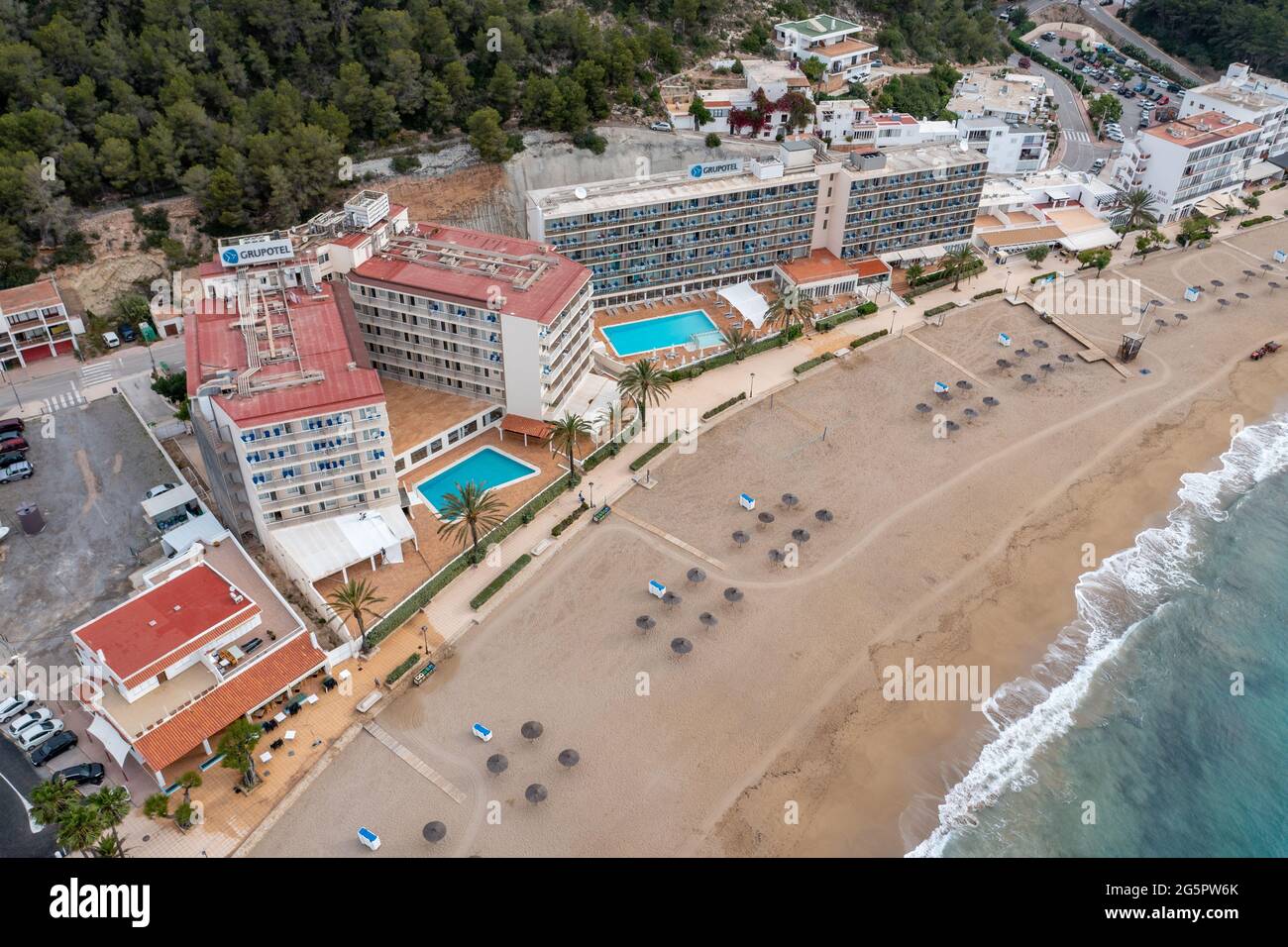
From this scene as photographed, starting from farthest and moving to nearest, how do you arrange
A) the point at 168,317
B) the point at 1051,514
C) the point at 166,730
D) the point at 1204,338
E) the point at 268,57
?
the point at 268,57, the point at 1204,338, the point at 168,317, the point at 1051,514, the point at 166,730

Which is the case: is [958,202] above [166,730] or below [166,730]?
above

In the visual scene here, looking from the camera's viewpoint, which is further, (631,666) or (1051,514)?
(1051,514)

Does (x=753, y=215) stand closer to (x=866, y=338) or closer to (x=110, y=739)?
(x=866, y=338)

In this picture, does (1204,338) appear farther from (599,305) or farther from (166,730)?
(166,730)

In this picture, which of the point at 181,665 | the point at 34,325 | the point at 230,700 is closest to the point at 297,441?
the point at 181,665

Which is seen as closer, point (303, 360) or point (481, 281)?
point (303, 360)

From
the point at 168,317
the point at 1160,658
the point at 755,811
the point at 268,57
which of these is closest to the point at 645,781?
the point at 755,811
